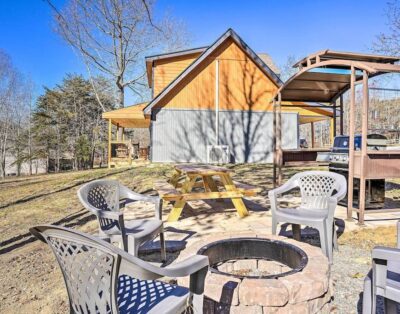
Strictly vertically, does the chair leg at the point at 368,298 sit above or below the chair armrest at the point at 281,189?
below

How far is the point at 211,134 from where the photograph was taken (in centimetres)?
1622

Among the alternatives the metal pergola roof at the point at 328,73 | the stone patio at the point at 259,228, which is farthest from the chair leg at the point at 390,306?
the metal pergola roof at the point at 328,73

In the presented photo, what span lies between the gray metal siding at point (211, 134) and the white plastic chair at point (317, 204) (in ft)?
39.3

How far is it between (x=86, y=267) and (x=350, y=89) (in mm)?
5732

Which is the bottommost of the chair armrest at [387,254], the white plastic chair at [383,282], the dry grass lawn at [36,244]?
the dry grass lawn at [36,244]

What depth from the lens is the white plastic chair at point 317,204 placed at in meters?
3.35

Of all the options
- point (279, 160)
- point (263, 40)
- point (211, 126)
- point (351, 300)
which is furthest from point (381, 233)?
point (263, 40)

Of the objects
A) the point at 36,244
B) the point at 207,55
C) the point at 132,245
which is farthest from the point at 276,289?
the point at 207,55

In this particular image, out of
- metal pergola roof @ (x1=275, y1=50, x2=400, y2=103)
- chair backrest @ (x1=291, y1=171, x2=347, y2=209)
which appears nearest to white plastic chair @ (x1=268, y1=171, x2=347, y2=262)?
chair backrest @ (x1=291, y1=171, x2=347, y2=209)

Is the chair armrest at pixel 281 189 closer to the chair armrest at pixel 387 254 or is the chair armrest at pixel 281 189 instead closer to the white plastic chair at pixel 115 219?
the white plastic chair at pixel 115 219

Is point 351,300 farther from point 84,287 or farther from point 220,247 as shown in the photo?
point 84,287

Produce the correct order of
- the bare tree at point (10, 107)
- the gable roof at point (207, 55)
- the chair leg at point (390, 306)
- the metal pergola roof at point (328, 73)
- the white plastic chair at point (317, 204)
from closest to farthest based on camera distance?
the chair leg at point (390, 306) → the white plastic chair at point (317, 204) → the metal pergola roof at point (328, 73) → the gable roof at point (207, 55) → the bare tree at point (10, 107)

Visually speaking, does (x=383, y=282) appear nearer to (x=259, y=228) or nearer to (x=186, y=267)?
(x=186, y=267)

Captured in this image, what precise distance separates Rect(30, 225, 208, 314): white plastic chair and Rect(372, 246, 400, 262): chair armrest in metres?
0.89
